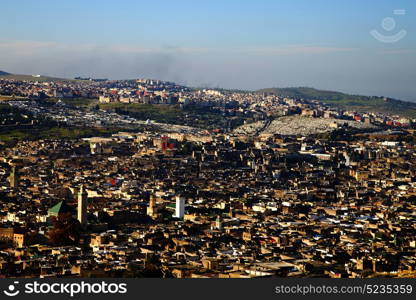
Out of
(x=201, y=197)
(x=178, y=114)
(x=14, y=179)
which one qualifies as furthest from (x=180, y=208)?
(x=178, y=114)

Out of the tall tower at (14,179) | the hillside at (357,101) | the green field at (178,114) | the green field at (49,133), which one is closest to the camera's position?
the tall tower at (14,179)

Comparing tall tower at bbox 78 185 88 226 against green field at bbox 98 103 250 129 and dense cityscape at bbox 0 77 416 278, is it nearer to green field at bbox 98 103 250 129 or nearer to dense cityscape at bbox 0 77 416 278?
dense cityscape at bbox 0 77 416 278

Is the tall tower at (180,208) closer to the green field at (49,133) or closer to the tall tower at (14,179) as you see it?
the tall tower at (14,179)

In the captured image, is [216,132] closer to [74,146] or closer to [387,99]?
[74,146]

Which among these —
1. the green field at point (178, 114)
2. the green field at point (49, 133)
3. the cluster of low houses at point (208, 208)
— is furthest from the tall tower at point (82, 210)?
the green field at point (178, 114)

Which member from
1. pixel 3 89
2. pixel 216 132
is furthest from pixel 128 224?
pixel 3 89

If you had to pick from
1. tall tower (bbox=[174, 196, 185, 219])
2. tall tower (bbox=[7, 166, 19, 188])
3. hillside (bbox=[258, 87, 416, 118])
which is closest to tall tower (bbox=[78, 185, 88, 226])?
Answer: tall tower (bbox=[174, 196, 185, 219])

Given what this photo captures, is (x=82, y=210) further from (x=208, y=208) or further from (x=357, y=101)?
(x=357, y=101)
